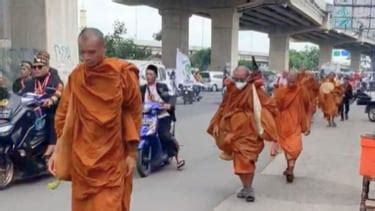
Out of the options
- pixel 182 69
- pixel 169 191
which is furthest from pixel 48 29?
pixel 169 191

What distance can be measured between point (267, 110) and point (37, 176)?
3.43 metres

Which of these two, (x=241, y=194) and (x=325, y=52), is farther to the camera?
(x=325, y=52)

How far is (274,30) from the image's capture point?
69.1 metres

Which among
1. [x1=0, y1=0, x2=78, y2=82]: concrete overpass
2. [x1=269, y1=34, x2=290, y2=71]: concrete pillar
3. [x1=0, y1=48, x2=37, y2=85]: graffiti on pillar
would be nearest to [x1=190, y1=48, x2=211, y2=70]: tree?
[x1=269, y1=34, x2=290, y2=71]: concrete pillar

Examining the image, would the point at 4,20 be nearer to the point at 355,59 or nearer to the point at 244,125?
the point at 244,125

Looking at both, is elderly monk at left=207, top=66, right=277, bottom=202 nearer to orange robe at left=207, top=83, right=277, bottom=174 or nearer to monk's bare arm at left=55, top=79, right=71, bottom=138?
orange robe at left=207, top=83, right=277, bottom=174

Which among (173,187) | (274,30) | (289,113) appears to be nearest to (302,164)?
(289,113)

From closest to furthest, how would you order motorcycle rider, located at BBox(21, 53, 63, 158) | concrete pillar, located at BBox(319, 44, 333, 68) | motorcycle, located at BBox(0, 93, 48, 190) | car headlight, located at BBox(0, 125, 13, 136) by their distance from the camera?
car headlight, located at BBox(0, 125, 13, 136) → motorcycle, located at BBox(0, 93, 48, 190) → motorcycle rider, located at BBox(21, 53, 63, 158) → concrete pillar, located at BBox(319, 44, 333, 68)

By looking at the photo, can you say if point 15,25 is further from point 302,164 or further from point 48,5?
point 302,164

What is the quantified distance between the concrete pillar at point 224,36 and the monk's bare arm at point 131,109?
4104cm

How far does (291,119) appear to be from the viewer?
28.8 ft

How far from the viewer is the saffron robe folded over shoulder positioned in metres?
7.24

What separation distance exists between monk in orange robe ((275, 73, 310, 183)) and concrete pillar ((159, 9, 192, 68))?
1435 inches

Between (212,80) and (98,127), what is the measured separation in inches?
1657
